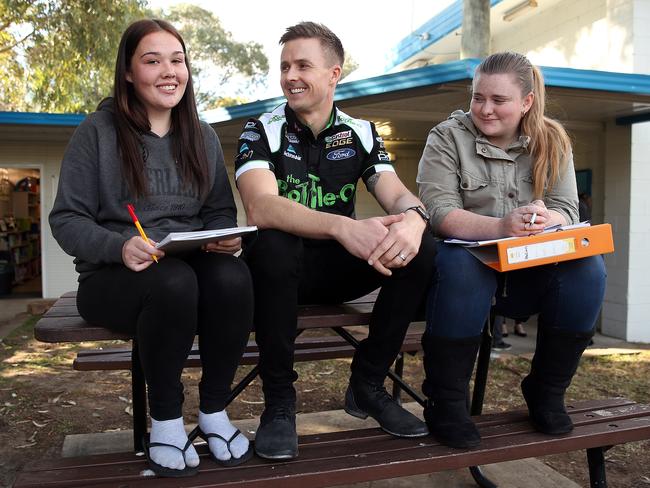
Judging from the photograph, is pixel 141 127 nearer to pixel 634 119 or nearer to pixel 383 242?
pixel 383 242

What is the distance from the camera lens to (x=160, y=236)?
220cm

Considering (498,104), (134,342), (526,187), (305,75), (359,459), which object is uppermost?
(305,75)

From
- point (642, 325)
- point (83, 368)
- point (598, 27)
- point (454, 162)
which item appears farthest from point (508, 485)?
point (598, 27)

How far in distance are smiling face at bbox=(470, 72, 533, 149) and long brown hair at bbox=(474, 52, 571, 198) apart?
0.09 feet

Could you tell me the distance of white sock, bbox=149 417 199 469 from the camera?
184 centimetres

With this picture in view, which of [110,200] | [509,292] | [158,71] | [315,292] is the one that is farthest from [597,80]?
[110,200]

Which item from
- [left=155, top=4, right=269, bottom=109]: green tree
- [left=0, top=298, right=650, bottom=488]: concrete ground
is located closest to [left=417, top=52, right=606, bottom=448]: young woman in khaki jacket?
[left=0, top=298, right=650, bottom=488]: concrete ground

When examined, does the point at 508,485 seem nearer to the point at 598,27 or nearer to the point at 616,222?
the point at 616,222

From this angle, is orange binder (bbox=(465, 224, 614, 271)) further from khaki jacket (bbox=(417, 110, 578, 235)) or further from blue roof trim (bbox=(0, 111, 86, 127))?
blue roof trim (bbox=(0, 111, 86, 127))

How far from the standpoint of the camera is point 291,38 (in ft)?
8.16

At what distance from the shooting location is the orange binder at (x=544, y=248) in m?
2.03

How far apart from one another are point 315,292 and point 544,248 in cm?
88

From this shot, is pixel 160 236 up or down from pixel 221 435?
up

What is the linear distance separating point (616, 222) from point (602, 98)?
1930 mm
